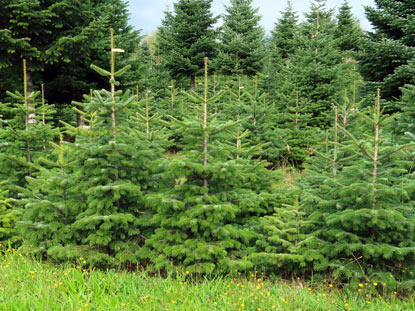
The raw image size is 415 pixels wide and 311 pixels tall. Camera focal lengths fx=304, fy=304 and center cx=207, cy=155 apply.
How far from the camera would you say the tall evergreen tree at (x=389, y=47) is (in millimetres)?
9336

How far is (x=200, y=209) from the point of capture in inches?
160

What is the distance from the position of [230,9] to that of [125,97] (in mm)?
18107

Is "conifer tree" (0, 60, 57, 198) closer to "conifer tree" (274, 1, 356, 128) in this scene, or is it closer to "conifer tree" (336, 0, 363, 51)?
"conifer tree" (274, 1, 356, 128)

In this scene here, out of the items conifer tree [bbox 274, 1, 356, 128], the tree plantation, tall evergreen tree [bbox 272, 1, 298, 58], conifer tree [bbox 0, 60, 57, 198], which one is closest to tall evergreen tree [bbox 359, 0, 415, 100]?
conifer tree [bbox 274, 1, 356, 128]

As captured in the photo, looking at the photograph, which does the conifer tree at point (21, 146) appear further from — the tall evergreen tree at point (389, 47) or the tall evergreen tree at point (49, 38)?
the tall evergreen tree at point (389, 47)

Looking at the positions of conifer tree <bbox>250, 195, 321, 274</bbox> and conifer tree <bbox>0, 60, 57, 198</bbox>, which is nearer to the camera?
conifer tree <bbox>250, 195, 321, 274</bbox>

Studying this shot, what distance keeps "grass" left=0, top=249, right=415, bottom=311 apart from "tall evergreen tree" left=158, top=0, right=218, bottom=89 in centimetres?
1591

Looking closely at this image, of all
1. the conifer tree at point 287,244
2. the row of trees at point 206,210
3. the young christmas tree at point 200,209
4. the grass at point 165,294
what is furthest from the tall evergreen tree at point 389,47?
the grass at point 165,294

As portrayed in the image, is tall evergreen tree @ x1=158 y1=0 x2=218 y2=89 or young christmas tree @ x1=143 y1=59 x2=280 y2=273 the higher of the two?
tall evergreen tree @ x1=158 y1=0 x2=218 y2=89

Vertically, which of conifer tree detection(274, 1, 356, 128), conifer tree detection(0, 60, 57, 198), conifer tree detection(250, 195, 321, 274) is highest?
conifer tree detection(274, 1, 356, 128)

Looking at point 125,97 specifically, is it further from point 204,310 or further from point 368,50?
point 368,50

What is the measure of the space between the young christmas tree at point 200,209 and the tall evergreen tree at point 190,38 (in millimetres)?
14944

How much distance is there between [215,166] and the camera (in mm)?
4195

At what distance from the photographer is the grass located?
360 cm
